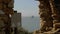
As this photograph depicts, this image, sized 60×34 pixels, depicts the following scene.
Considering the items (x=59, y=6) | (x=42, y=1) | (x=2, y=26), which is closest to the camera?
(x=2, y=26)

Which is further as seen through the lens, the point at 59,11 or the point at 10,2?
the point at 59,11

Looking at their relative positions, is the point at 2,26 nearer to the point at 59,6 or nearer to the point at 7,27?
the point at 7,27

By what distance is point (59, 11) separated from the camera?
33.7 feet

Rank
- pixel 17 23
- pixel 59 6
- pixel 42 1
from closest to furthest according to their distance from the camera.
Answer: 1. pixel 17 23
2. pixel 59 6
3. pixel 42 1

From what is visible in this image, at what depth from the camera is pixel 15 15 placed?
895 centimetres

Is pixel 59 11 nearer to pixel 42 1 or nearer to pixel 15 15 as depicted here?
pixel 15 15

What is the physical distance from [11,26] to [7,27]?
0.48 feet

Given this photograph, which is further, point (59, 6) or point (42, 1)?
point (42, 1)

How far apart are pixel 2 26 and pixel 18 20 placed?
0.70 metres

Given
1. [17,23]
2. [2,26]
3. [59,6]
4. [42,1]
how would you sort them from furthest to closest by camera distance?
1. [42,1]
2. [59,6]
3. [17,23]
4. [2,26]

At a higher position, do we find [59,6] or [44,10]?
[59,6]

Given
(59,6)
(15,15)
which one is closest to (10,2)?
(15,15)

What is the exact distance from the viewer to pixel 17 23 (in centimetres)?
903

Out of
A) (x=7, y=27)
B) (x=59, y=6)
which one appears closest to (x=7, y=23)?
(x=7, y=27)
